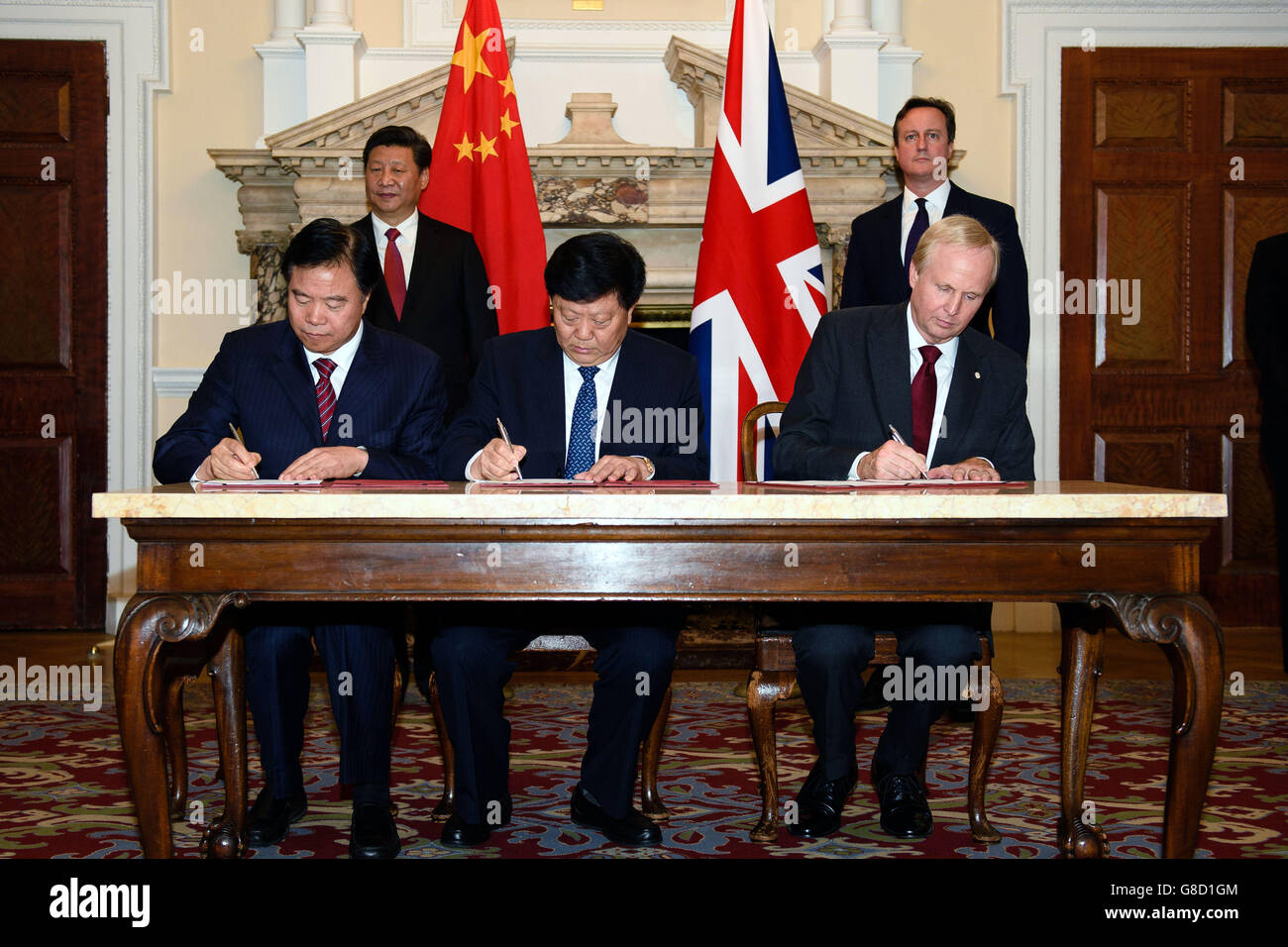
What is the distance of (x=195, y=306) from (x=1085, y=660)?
179 inches

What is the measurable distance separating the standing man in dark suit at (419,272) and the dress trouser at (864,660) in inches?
70.9

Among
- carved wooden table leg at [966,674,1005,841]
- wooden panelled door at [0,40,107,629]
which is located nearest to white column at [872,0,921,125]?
wooden panelled door at [0,40,107,629]

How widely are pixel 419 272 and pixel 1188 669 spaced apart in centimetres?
277

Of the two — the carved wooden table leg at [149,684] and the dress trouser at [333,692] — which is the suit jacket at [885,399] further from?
the carved wooden table leg at [149,684]

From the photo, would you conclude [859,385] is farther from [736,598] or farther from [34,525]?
[34,525]

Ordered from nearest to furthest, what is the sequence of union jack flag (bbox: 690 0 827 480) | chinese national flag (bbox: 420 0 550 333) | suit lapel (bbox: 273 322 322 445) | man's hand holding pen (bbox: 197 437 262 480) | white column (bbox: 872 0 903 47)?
man's hand holding pen (bbox: 197 437 262 480)
suit lapel (bbox: 273 322 322 445)
union jack flag (bbox: 690 0 827 480)
chinese national flag (bbox: 420 0 550 333)
white column (bbox: 872 0 903 47)

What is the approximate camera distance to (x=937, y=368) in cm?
292

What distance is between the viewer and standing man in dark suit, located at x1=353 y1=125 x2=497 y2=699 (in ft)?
13.5

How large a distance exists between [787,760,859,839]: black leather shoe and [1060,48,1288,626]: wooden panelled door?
3.64 m

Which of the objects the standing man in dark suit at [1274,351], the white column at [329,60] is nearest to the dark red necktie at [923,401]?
the standing man in dark suit at [1274,351]

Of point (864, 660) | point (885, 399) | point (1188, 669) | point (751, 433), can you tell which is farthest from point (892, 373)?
point (1188, 669)

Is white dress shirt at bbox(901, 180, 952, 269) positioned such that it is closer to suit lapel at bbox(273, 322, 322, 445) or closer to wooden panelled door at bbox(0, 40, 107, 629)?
suit lapel at bbox(273, 322, 322, 445)

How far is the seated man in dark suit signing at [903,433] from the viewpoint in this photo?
Result: 2.67 meters

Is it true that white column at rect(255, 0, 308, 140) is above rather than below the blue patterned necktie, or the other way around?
above
